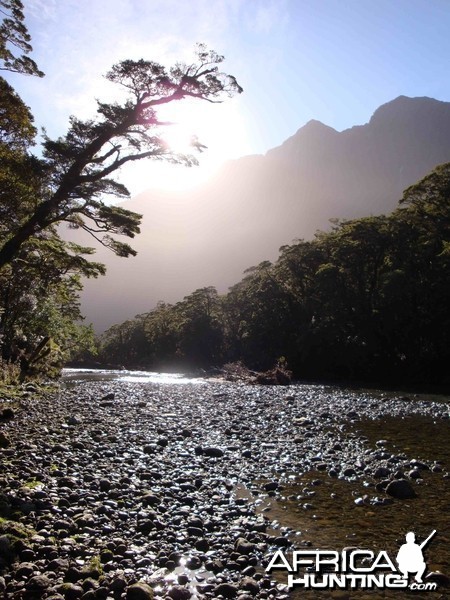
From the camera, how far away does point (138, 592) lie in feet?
14.6

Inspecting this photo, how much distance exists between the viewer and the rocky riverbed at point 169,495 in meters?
4.88

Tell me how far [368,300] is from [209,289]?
3892 cm

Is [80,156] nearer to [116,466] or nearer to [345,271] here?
[116,466]

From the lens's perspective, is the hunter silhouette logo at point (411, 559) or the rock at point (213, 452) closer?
the hunter silhouette logo at point (411, 559)

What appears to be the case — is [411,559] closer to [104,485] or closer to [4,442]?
[104,485]

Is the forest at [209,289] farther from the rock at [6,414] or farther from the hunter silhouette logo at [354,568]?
the hunter silhouette logo at [354,568]

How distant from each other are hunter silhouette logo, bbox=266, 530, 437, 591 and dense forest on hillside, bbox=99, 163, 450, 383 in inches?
1431

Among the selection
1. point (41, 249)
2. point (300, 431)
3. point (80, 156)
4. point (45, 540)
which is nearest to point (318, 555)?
point (45, 540)

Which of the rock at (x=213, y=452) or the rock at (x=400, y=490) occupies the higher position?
the rock at (x=400, y=490)

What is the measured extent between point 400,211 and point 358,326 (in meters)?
13.3

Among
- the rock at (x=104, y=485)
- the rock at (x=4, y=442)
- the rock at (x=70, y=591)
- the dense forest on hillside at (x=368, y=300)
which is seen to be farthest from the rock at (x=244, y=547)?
the dense forest on hillside at (x=368, y=300)

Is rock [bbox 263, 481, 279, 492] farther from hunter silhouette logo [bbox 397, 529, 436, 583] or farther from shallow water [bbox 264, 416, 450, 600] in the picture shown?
hunter silhouette logo [bbox 397, 529, 436, 583]

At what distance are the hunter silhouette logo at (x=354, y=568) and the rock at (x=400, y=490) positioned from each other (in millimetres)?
1904

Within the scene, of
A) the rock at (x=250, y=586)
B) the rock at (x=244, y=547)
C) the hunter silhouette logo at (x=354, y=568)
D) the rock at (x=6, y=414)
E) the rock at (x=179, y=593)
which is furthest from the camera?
the rock at (x=6, y=414)
